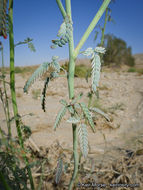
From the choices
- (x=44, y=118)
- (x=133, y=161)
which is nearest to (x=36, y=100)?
(x=44, y=118)

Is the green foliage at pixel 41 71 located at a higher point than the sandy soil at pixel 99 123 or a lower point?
higher

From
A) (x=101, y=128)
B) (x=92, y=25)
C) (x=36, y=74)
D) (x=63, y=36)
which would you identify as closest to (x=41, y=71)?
(x=36, y=74)

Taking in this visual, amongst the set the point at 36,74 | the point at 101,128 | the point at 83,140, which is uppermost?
the point at 36,74

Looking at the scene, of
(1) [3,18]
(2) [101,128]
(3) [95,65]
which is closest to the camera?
(1) [3,18]

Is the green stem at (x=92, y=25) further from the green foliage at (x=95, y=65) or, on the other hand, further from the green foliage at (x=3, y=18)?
the green foliage at (x=3, y=18)

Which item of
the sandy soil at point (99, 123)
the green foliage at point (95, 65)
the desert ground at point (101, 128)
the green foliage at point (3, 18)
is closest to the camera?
the green foliage at point (3, 18)

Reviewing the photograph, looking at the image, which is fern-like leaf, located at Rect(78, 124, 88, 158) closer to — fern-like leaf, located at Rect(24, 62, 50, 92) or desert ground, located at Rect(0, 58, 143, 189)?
fern-like leaf, located at Rect(24, 62, 50, 92)

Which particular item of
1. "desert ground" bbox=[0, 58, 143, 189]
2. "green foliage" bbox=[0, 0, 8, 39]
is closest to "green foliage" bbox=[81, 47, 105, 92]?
"green foliage" bbox=[0, 0, 8, 39]

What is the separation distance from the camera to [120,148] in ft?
5.81

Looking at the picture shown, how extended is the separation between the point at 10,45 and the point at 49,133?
1704mm

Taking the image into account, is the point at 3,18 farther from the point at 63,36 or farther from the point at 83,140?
the point at 83,140

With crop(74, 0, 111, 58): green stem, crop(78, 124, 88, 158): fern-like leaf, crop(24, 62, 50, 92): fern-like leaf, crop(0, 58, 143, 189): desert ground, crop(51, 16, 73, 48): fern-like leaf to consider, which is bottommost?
crop(0, 58, 143, 189): desert ground

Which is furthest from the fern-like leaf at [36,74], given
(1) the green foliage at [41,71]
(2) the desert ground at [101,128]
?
(2) the desert ground at [101,128]

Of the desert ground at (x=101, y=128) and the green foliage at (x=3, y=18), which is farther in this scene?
the desert ground at (x=101, y=128)
